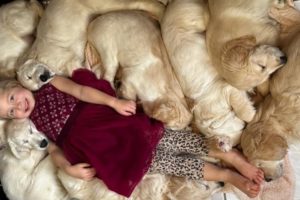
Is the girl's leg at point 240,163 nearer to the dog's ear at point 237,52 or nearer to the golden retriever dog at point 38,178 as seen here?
the golden retriever dog at point 38,178

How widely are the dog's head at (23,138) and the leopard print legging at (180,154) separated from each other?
1.16ft

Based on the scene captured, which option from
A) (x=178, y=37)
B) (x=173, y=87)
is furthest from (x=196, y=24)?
(x=173, y=87)

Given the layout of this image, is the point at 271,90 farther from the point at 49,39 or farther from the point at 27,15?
the point at 27,15

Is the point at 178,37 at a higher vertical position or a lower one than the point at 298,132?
higher

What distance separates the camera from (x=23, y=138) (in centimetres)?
132

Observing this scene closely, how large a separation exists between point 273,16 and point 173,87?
1.06ft

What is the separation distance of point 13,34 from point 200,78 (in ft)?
2.15

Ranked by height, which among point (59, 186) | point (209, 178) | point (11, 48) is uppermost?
point (11, 48)

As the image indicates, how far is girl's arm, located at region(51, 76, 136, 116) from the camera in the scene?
1229 millimetres

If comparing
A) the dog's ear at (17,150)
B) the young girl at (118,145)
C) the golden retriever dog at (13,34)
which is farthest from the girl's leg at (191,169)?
the golden retriever dog at (13,34)

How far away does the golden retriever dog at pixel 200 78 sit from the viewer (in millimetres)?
1166

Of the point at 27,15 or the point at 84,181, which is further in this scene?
the point at 27,15

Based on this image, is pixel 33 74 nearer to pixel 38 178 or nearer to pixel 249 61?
pixel 38 178

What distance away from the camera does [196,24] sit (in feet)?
3.95
